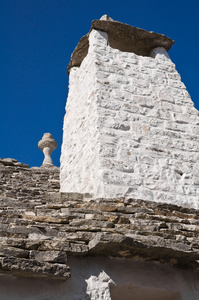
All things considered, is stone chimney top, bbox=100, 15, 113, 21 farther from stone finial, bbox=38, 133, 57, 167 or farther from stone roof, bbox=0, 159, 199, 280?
stone finial, bbox=38, 133, 57, 167

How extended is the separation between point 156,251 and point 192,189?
1683mm

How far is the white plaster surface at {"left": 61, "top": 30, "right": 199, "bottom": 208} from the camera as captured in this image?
4.30 metres

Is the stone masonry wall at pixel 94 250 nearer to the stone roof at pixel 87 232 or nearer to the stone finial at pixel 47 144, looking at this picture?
the stone roof at pixel 87 232

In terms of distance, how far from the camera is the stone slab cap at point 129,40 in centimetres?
654

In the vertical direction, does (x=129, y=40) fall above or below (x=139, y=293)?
above

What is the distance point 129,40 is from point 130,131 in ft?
8.03

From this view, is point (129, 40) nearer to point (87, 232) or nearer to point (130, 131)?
point (130, 131)

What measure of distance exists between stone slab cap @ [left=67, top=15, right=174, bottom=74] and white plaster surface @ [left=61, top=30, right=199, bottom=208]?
0.29 metres

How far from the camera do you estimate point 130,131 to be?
15.7ft

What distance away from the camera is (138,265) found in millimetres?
3020

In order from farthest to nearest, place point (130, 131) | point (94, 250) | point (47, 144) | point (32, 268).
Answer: point (47, 144) → point (130, 131) → point (94, 250) → point (32, 268)

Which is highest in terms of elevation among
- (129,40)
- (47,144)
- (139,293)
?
(129,40)

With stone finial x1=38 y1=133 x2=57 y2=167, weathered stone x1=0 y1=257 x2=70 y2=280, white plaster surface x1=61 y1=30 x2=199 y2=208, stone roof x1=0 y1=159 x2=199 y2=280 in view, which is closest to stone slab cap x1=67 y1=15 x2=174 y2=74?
white plaster surface x1=61 y1=30 x2=199 y2=208

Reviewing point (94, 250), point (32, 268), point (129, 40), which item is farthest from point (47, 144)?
point (32, 268)
